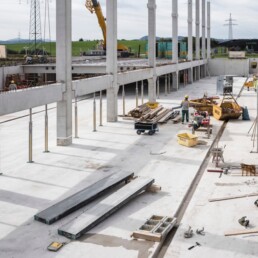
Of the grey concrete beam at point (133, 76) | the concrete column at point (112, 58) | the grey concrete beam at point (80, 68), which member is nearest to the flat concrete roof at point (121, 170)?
the concrete column at point (112, 58)

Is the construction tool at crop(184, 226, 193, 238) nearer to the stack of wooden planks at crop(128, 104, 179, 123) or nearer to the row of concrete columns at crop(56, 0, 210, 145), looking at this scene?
the row of concrete columns at crop(56, 0, 210, 145)

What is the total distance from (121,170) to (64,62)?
6574 millimetres

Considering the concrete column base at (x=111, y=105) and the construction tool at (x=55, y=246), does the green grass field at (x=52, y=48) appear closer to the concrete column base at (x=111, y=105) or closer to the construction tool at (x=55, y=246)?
the concrete column base at (x=111, y=105)

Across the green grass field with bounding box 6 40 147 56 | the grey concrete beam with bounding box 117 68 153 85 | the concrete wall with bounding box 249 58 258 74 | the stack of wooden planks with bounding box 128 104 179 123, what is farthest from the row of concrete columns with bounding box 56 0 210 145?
the concrete wall with bounding box 249 58 258 74

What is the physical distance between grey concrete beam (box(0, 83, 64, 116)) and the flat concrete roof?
89.0 inches

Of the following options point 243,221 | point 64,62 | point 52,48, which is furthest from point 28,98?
point 52,48

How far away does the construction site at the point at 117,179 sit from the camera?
1058 centimetres

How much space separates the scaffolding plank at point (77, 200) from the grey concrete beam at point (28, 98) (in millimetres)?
4115

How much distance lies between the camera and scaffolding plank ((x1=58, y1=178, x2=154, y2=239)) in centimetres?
1084

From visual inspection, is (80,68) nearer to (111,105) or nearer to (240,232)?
(111,105)

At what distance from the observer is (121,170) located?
53.5ft

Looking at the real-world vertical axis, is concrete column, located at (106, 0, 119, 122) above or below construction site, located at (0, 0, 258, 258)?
above

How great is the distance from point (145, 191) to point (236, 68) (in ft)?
195

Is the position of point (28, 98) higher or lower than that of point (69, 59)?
lower
